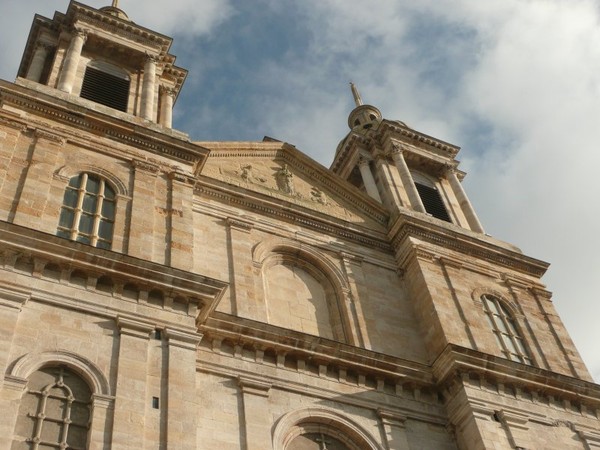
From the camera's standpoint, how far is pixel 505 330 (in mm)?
24781

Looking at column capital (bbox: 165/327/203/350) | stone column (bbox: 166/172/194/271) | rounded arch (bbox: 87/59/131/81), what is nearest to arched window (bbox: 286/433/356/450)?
column capital (bbox: 165/327/203/350)

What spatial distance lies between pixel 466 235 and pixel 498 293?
2246 millimetres

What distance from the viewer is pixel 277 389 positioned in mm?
19031

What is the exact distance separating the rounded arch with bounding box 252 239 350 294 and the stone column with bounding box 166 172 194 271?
264cm

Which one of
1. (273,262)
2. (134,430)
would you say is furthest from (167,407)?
(273,262)

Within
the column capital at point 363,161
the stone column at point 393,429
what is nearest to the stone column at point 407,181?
the column capital at point 363,161

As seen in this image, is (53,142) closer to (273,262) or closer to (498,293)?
(273,262)

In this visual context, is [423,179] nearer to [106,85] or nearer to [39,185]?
[106,85]

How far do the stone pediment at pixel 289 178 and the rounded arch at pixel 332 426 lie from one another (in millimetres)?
8214

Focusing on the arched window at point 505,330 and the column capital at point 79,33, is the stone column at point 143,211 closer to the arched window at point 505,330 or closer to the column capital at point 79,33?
the column capital at point 79,33

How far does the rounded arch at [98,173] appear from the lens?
21248mm

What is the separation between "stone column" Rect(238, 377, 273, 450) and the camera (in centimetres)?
1739

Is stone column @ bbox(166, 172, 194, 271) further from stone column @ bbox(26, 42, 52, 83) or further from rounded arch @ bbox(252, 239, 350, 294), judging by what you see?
stone column @ bbox(26, 42, 52, 83)

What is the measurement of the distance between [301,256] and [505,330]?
20.9ft
